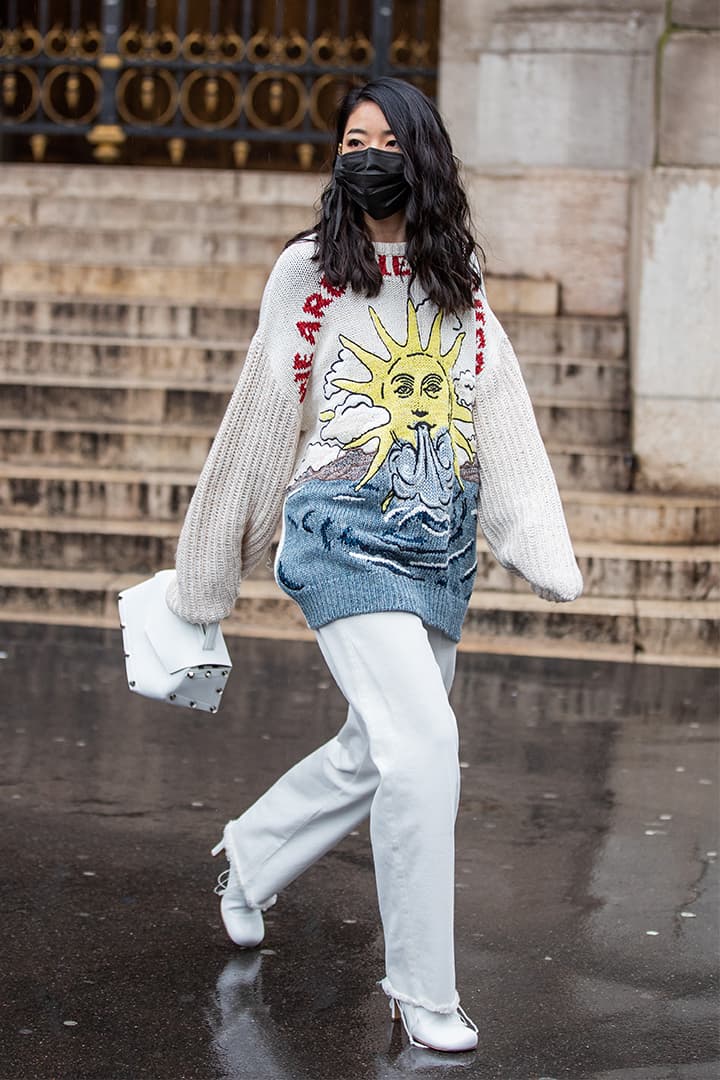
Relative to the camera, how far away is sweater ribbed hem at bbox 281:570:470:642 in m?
3.71

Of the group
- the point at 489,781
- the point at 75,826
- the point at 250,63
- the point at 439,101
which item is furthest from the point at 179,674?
the point at 250,63

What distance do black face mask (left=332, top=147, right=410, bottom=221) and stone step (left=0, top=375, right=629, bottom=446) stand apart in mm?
5619

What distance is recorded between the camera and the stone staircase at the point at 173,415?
805cm

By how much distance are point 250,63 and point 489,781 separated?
680 centimetres

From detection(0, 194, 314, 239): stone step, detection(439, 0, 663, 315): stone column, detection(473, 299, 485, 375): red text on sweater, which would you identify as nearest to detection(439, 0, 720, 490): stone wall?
detection(439, 0, 663, 315): stone column

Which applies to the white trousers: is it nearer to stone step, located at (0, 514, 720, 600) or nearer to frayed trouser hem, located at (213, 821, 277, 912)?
frayed trouser hem, located at (213, 821, 277, 912)

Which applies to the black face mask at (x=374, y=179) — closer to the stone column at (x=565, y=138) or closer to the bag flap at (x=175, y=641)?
the bag flap at (x=175, y=641)

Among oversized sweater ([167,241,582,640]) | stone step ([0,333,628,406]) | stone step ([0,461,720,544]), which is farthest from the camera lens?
stone step ([0,333,628,406])

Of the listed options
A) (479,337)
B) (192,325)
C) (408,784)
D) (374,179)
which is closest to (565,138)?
(192,325)

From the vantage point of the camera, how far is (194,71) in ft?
38.4

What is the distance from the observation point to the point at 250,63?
11508mm

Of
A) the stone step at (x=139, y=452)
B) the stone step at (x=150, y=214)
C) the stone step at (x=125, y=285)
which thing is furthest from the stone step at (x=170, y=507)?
the stone step at (x=150, y=214)

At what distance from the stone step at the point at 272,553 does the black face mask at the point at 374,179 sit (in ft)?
14.7

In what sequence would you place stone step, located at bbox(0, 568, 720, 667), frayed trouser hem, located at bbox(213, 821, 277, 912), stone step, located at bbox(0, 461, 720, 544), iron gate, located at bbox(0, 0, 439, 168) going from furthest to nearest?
iron gate, located at bbox(0, 0, 439, 168) < stone step, located at bbox(0, 461, 720, 544) < stone step, located at bbox(0, 568, 720, 667) < frayed trouser hem, located at bbox(213, 821, 277, 912)
